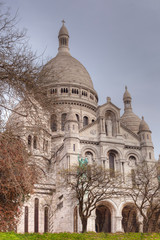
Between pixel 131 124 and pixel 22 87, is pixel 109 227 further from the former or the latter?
pixel 22 87

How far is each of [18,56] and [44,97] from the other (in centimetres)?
203

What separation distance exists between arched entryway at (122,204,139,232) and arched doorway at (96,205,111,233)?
1937 millimetres

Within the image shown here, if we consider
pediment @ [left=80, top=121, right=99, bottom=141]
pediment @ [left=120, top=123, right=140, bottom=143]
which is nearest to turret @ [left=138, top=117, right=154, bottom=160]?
pediment @ [left=120, top=123, right=140, bottom=143]

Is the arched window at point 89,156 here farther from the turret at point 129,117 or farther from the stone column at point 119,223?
the turret at point 129,117

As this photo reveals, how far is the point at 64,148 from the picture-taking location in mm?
46875

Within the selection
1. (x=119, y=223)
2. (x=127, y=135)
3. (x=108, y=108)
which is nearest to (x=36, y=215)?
(x=119, y=223)

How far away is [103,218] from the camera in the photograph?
45438 mm

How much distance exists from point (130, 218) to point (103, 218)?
4200 millimetres

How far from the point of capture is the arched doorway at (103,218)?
44656mm

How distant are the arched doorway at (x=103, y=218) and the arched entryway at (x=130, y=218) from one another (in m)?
1.94

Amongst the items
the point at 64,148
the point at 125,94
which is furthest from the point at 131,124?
the point at 64,148

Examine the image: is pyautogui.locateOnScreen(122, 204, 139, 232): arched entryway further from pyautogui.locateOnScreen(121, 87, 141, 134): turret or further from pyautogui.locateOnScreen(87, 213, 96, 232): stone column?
pyautogui.locateOnScreen(121, 87, 141, 134): turret

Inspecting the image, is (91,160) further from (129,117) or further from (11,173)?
(11,173)

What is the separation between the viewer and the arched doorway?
1758 inches
